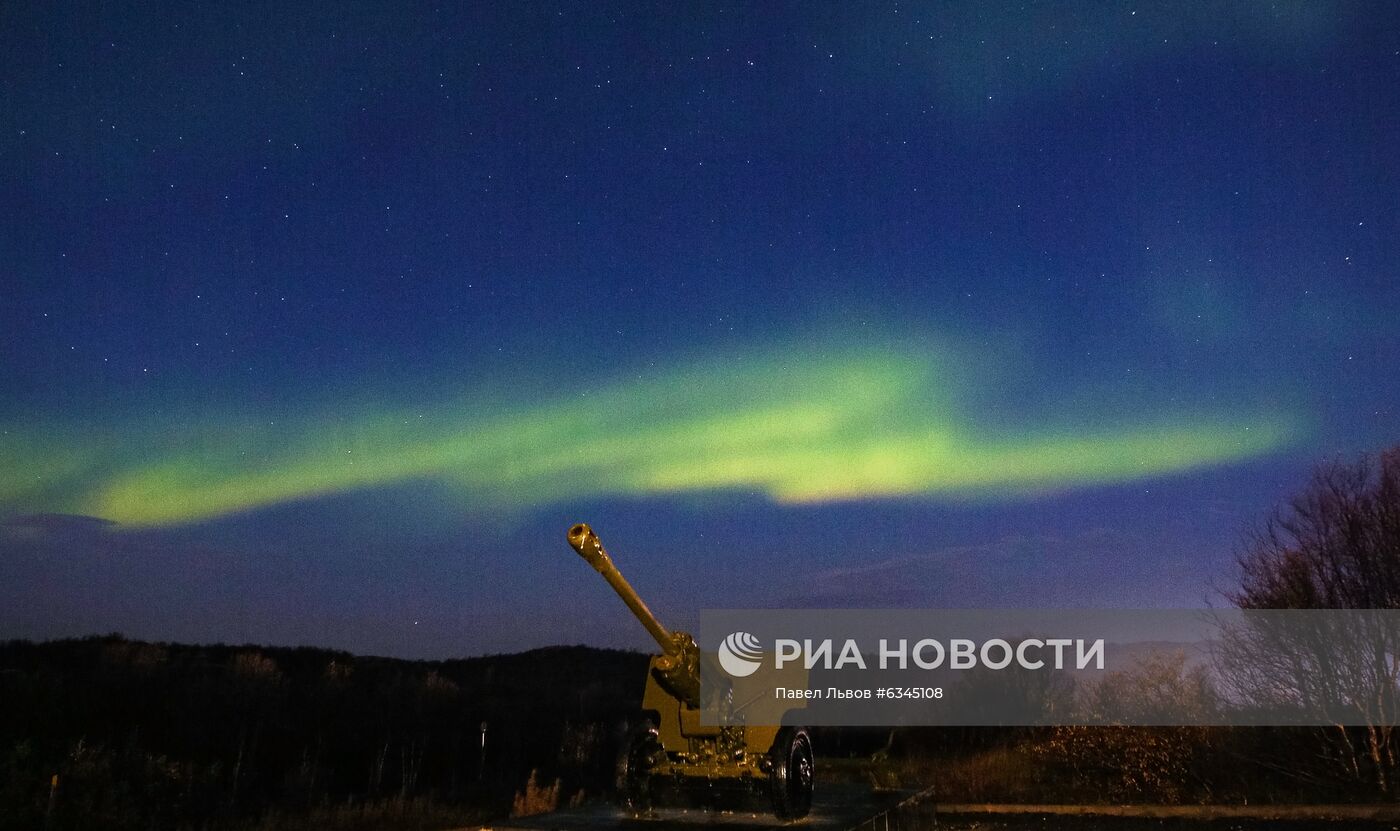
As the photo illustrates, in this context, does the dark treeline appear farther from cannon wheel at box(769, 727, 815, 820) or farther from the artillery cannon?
cannon wheel at box(769, 727, 815, 820)

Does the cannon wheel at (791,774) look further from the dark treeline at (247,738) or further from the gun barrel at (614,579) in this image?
the dark treeline at (247,738)

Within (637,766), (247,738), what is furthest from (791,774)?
(247,738)

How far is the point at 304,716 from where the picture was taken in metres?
25.5

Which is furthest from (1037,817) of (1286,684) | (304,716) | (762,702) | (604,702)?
(604,702)

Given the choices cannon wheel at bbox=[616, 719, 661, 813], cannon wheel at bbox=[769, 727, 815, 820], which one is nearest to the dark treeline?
cannon wheel at bbox=[616, 719, 661, 813]

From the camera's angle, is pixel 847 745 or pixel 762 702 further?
pixel 847 745

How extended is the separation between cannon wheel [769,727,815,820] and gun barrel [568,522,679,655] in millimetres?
1622

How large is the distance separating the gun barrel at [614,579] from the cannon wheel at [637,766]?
1.25 m

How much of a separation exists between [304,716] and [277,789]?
8165 mm

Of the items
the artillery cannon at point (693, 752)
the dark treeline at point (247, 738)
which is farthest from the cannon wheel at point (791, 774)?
the dark treeline at point (247, 738)

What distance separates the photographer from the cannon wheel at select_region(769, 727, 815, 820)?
1209 cm

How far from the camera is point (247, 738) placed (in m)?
21.1

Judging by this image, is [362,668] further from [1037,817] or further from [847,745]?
[1037,817]

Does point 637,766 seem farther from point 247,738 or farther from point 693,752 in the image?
point 247,738
